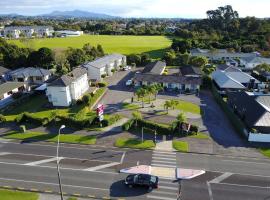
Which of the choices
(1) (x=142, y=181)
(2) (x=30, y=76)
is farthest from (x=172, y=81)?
(1) (x=142, y=181)

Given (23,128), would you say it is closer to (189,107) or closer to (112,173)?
(112,173)

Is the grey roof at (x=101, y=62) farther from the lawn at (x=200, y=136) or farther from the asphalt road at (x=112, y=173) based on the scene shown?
the lawn at (x=200, y=136)

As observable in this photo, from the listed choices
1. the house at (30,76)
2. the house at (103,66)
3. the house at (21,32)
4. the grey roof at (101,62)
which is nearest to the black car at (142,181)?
the house at (103,66)

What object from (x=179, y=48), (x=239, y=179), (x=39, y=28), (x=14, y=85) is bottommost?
(x=239, y=179)

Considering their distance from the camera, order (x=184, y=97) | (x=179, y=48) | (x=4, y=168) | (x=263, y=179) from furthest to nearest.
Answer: (x=179, y=48) < (x=184, y=97) < (x=4, y=168) < (x=263, y=179)

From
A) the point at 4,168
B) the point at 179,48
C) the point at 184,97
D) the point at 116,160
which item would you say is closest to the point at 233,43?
the point at 179,48

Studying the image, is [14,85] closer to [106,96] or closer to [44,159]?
[106,96]

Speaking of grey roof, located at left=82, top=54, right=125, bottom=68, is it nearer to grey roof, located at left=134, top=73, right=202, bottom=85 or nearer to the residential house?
grey roof, located at left=134, top=73, right=202, bottom=85
